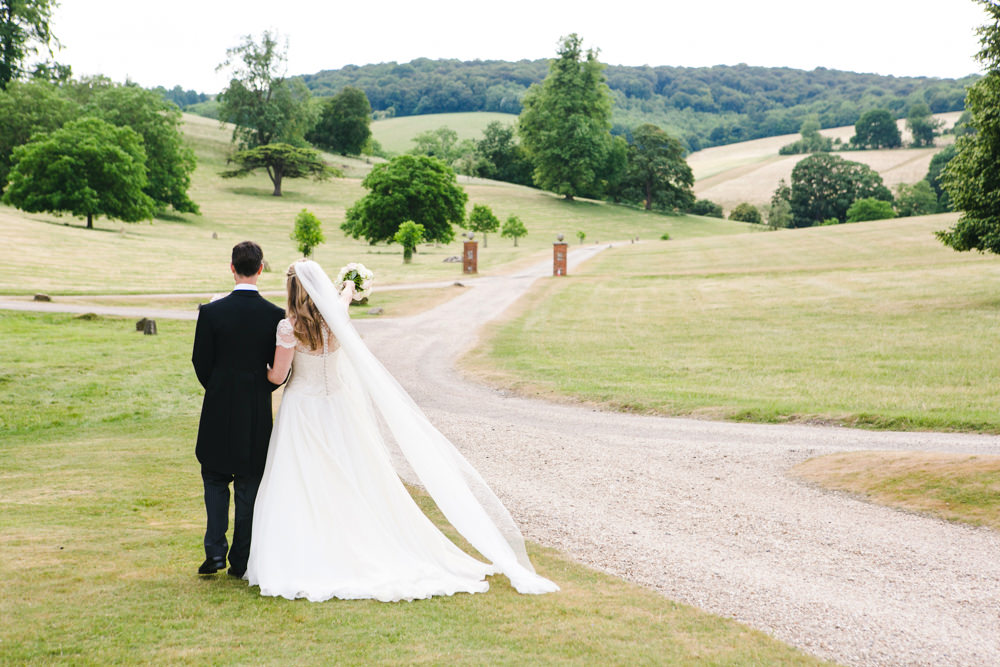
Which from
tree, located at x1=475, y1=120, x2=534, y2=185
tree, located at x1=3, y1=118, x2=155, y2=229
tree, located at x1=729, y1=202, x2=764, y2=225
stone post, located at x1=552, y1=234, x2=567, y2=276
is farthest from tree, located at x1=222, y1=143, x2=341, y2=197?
tree, located at x1=729, y1=202, x2=764, y2=225

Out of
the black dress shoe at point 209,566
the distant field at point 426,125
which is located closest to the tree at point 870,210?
the distant field at point 426,125

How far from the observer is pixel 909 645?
529 cm

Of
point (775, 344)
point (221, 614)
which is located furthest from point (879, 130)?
point (221, 614)

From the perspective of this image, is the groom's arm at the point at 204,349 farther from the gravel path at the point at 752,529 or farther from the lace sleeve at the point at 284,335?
the gravel path at the point at 752,529

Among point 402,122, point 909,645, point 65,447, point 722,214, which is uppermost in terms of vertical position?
point 402,122

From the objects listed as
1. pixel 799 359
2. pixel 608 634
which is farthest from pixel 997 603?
pixel 799 359

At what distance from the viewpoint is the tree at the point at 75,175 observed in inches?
2228

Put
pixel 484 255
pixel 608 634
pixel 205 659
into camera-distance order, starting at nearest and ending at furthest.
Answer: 1. pixel 205 659
2. pixel 608 634
3. pixel 484 255

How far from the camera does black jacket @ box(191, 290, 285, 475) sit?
224 inches

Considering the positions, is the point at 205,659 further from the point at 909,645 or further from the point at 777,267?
the point at 777,267

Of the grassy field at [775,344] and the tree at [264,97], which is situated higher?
the tree at [264,97]

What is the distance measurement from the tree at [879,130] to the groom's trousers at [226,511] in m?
162

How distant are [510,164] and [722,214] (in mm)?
34987

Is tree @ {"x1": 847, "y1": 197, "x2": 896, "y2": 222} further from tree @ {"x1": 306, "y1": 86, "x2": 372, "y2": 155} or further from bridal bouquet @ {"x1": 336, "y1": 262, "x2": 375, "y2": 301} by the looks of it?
bridal bouquet @ {"x1": 336, "y1": 262, "x2": 375, "y2": 301}
